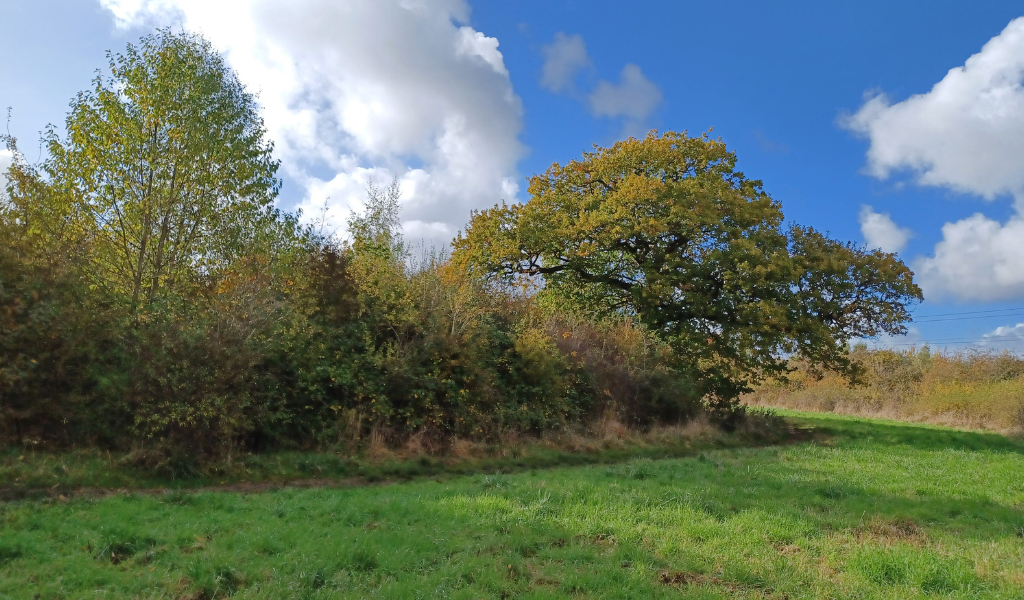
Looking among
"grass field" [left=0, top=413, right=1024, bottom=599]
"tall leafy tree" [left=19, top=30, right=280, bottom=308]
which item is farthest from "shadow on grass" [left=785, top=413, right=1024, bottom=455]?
"tall leafy tree" [left=19, top=30, right=280, bottom=308]

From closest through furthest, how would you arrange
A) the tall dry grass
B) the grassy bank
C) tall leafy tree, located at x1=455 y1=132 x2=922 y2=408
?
the grassy bank, tall leafy tree, located at x1=455 y1=132 x2=922 y2=408, the tall dry grass

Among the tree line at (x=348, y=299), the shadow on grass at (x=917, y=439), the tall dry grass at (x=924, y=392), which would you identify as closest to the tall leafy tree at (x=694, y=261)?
the tree line at (x=348, y=299)

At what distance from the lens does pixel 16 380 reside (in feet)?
31.6

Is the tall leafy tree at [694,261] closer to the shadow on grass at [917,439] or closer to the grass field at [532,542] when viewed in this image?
the shadow on grass at [917,439]

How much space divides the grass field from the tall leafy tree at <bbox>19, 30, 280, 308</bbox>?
21.4ft

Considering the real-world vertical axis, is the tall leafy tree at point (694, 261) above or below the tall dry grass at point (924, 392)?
above

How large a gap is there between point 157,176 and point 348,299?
4.91 metres

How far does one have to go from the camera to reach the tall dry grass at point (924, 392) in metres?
25.8

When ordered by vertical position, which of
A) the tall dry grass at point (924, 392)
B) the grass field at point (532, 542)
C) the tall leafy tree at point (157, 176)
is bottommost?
the grass field at point (532, 542)

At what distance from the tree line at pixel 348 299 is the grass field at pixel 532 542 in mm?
3156

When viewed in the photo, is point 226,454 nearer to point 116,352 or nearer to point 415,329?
point 116,352

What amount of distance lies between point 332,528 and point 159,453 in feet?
16.6

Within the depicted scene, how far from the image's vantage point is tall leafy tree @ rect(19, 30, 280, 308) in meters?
12.2

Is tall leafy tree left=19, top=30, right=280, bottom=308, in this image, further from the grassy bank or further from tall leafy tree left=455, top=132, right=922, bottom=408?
tall leafy tree left=455, top=132, right=922, bottom=408
